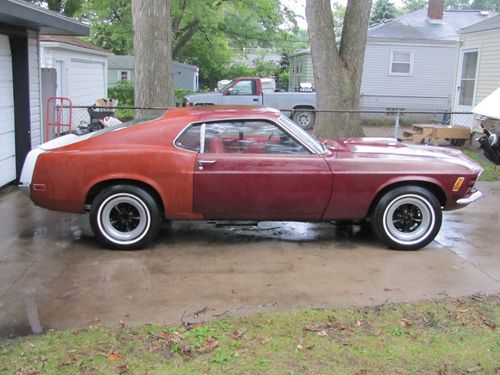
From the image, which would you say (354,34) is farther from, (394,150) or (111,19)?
(111,19)

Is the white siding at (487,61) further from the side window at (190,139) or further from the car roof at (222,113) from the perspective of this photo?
the side window at (190,139)

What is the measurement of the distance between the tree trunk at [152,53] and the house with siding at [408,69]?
1607 centimetres

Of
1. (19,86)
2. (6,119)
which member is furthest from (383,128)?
(6,119)

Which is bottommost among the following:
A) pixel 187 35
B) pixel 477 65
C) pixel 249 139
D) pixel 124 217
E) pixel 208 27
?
pixel 124 217

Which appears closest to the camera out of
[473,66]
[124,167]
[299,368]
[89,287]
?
[299,368]

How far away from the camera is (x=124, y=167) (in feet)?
18.7

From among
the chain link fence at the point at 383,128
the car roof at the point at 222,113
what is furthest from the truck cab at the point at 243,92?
the car roof at the point at 222,113

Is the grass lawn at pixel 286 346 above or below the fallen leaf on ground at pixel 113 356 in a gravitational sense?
above

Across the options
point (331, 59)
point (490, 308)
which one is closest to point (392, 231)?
point (490, 308)

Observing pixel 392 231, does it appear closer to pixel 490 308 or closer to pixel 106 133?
pixel 490 308

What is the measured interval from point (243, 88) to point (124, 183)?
46.6 ft

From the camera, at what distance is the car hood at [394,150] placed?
6023 millimetres

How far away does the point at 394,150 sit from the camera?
6.21 m

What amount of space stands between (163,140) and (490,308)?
346 centimetres
